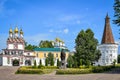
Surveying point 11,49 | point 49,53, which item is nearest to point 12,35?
point 11,49

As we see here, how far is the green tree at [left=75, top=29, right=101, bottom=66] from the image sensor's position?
163ft

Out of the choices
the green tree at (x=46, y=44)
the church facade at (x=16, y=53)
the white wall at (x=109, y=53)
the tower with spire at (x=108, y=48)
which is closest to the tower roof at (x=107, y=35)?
the tower with spire at (x=108, y=48)

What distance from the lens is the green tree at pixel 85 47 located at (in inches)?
1956

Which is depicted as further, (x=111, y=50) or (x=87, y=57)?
(x=111, y=50)

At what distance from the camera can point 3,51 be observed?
70062 mm

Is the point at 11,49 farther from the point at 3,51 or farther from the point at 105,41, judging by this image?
the point at 105,41

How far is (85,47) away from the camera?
165 ft

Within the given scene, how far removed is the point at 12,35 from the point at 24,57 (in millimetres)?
6799

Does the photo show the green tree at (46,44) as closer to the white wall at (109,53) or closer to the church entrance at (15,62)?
the white wall at (109,53)

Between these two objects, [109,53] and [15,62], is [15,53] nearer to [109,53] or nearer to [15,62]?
[15,62]

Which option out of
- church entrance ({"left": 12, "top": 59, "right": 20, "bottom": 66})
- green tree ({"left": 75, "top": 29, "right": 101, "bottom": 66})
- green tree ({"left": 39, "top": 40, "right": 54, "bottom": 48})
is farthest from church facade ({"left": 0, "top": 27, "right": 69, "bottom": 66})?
green tree ({"left": 75, "top": 29, "right": 101, "bottom": 66})

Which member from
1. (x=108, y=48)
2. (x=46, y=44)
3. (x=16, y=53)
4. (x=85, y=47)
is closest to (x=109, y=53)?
(x=108, y=48)

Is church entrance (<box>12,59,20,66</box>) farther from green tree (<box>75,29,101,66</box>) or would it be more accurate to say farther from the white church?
green tree (<box>75,29,101,66</box>)

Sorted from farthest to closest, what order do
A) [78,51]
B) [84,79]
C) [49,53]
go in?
[49,53], [78,51], [84,79]
